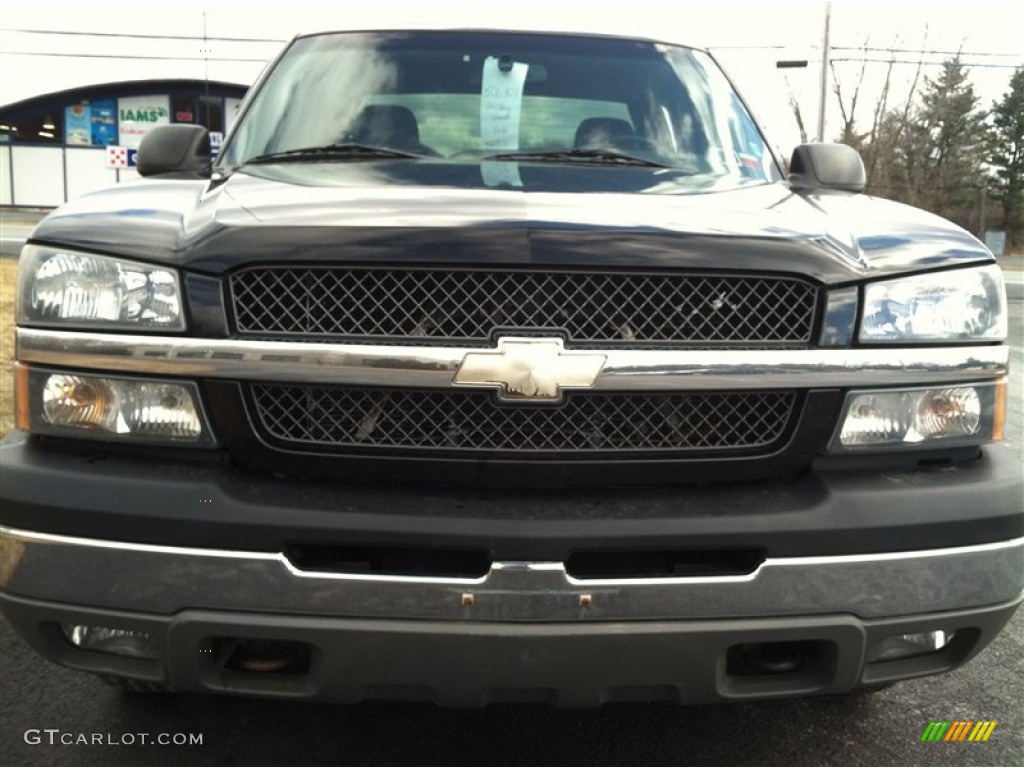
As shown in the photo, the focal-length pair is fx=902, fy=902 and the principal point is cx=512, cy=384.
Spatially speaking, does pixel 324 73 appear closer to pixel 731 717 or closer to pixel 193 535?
pixel 193 535

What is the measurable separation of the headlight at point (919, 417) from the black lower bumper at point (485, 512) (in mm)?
98

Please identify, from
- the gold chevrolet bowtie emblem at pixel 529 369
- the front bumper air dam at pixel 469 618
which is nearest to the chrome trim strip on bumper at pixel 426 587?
the front bumper air dam at pixel 469 618

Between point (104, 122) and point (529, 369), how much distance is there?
43.8 metres

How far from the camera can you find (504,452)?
6.44ft

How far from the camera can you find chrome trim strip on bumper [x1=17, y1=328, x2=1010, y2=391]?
1.90 meters

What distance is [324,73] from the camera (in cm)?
334

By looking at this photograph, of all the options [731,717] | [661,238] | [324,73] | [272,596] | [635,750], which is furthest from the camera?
[324,73]

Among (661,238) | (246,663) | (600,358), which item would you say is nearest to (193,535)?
(246,663)

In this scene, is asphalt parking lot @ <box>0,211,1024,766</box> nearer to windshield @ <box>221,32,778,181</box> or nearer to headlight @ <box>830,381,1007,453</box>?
headlight @ <box>830,381,1007,453</box>

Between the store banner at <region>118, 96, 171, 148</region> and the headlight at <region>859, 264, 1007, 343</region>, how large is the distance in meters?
41.5

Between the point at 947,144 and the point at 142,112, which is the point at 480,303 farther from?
the point at 947,144

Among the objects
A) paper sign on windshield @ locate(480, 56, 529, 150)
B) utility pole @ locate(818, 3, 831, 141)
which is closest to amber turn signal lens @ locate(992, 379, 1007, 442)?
paper sign on windshield @ locate(480, 56, 529, 150)

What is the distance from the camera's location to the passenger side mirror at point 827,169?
2996 millimetres

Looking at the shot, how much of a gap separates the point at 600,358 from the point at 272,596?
2.74 ft
